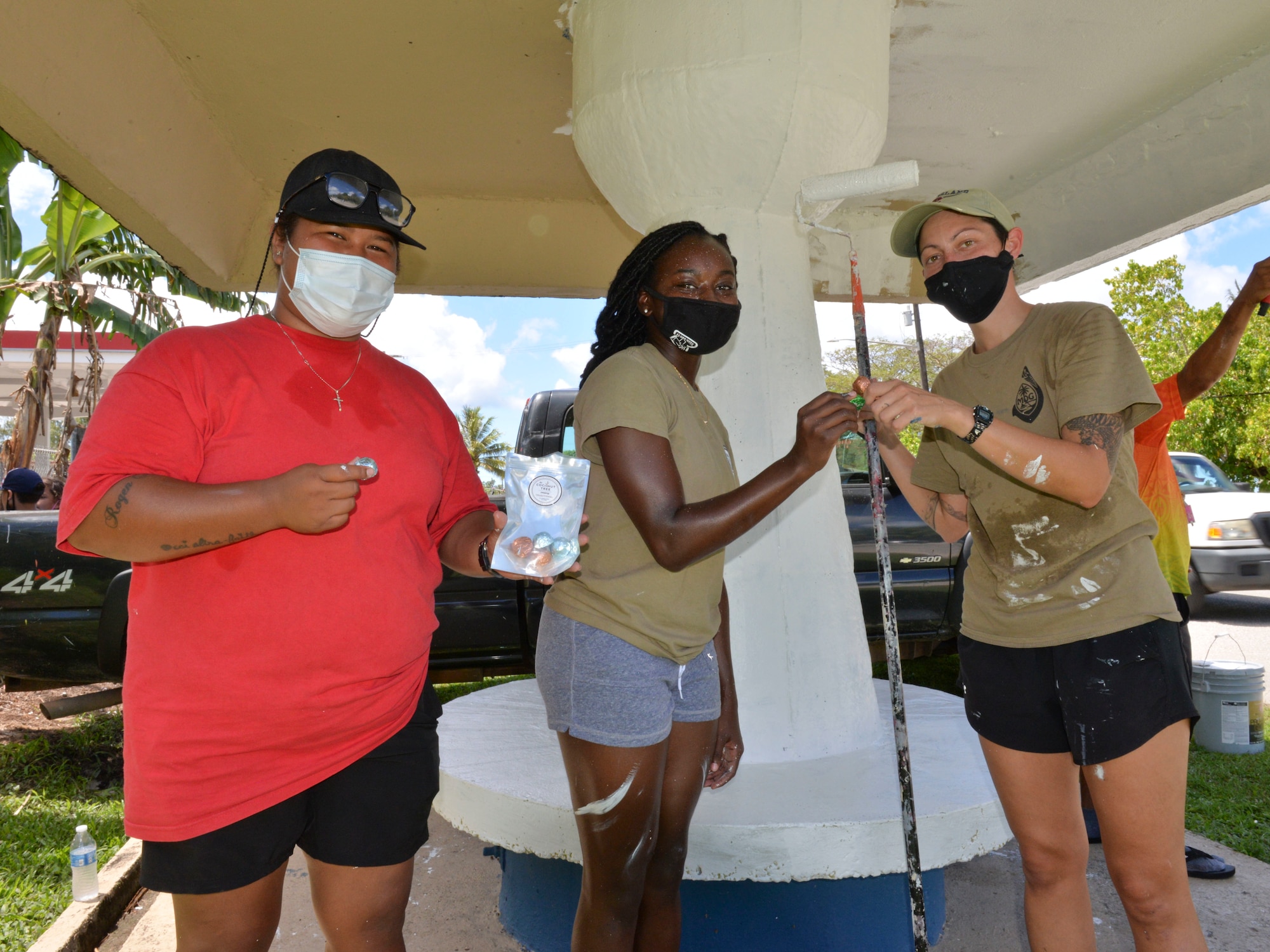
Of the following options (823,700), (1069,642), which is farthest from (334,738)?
(823,700)

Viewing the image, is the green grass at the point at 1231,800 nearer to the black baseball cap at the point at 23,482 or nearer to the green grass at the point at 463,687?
the green grass at the point at 463,687

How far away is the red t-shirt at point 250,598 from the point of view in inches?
61.1

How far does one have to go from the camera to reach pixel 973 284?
220 cm

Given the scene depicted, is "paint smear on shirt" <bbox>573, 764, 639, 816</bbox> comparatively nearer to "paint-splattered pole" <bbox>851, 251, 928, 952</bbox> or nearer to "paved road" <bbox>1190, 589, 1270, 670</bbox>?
"paint-splattered pole" <bbox>851, 251, 928, 952</bbox>

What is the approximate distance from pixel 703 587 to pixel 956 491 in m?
0.86

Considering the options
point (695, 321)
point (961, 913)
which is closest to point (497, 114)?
point (695, 321)

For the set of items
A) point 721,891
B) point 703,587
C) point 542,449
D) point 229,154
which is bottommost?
point 721,891

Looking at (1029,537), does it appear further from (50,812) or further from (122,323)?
(122,323)

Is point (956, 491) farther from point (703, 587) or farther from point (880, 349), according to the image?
point (880, 349)

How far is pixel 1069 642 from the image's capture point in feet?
6.60

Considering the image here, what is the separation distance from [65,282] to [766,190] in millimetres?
8320

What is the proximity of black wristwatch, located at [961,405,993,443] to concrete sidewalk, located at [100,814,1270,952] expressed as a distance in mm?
2179

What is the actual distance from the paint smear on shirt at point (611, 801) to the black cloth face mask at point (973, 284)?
4.54ft

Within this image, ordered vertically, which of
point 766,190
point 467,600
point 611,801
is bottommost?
point 611,801
